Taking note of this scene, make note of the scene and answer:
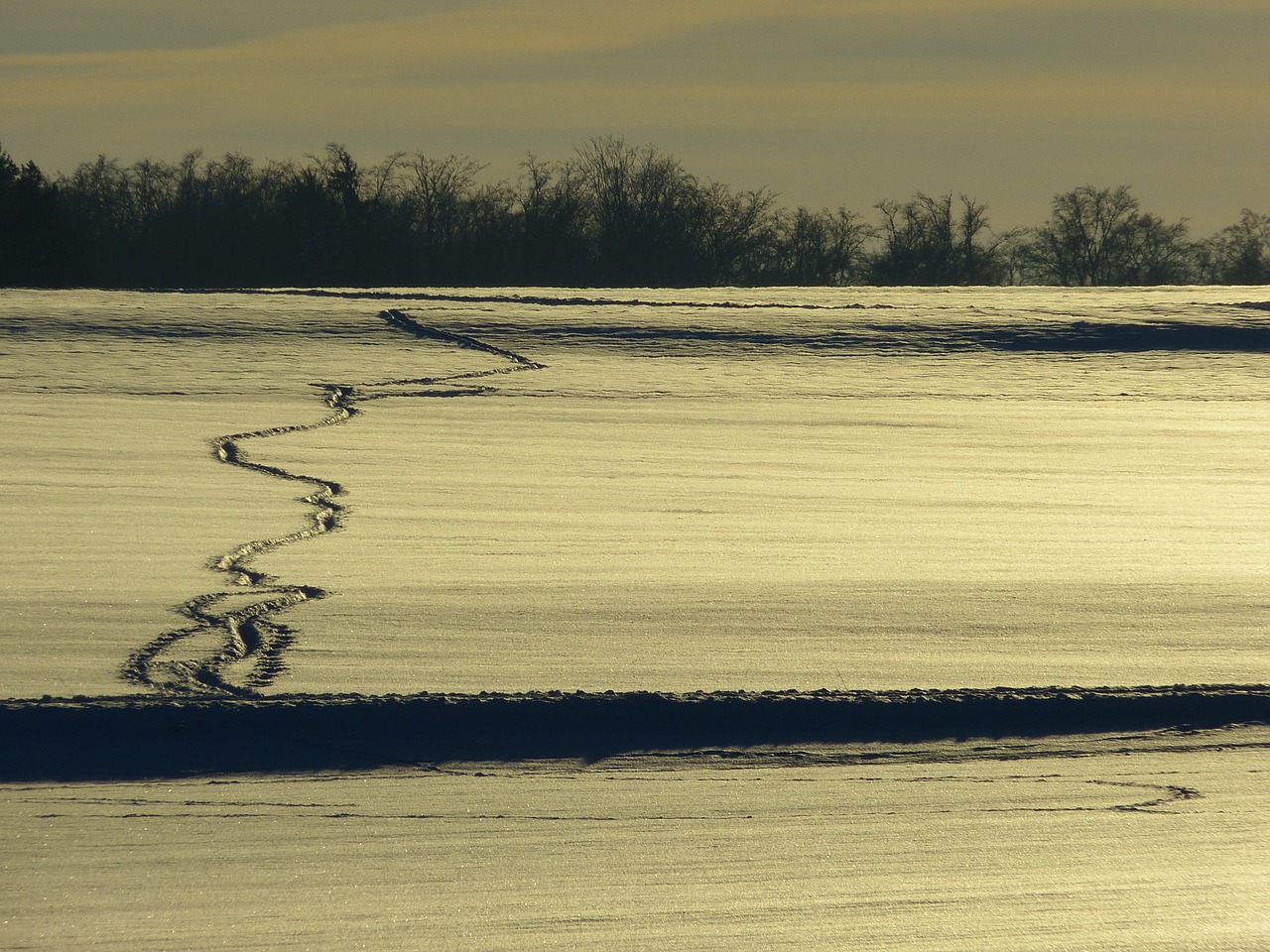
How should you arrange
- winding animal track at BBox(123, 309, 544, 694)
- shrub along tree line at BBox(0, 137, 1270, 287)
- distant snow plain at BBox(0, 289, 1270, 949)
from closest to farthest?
distant snow plain at BBox(0, 289, 1270, 949), winding animal track at BBox(123, 309, 544, 694), shrub along tree line at BBox(0, 137, 1270, 287)

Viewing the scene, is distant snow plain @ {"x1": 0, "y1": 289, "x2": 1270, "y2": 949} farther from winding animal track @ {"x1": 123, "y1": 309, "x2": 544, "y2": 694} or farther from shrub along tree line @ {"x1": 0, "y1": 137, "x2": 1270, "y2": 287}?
shrub along tree line @ {"x1": 0, "y1": 137, "x2": 1270, "y2": 287}

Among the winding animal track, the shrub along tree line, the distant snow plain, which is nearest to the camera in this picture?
the distant snow plain

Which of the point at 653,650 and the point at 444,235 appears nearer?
the point at 653,650

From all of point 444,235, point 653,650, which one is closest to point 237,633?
point 653,650

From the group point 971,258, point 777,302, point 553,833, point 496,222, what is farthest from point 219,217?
point 553,833

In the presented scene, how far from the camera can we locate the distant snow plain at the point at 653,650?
192 cm

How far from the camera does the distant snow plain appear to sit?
1918 mm

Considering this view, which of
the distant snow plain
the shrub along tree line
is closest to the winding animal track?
the distant snow plain

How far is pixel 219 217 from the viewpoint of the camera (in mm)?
29859

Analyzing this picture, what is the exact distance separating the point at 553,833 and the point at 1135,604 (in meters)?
1.84

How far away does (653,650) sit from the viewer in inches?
112

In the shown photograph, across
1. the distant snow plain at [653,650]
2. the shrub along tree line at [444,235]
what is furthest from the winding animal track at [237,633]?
the shrub along tree line at [444,235]

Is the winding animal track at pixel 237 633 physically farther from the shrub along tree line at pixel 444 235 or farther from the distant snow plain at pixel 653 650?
the shrub along tree line at pixel 444 235

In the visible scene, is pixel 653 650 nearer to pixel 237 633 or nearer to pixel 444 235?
pixel 237 633
